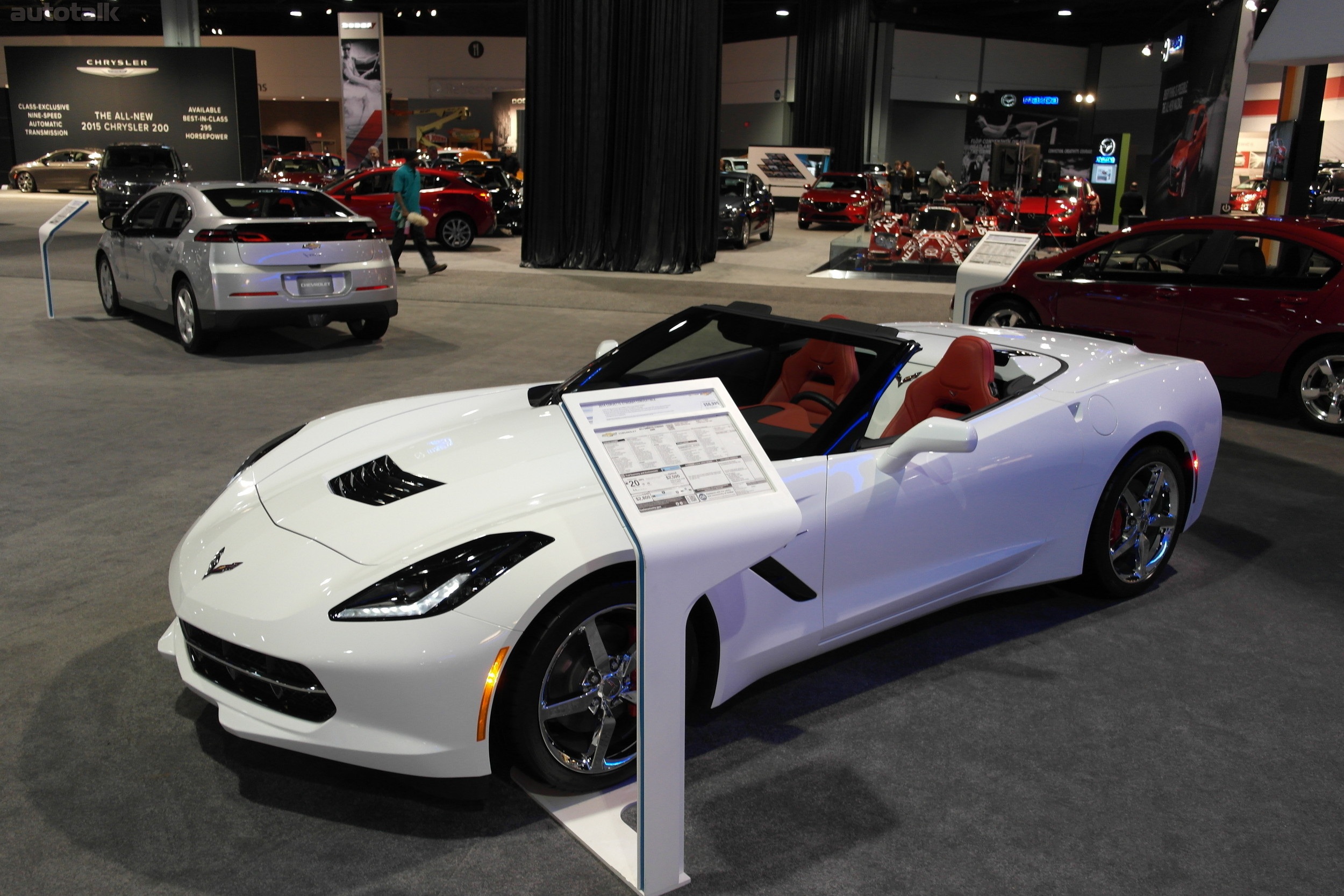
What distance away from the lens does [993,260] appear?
7941 millimetres

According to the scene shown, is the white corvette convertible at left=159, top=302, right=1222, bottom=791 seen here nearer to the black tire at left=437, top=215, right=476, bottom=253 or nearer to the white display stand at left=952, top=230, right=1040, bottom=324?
the white display stand at left=952, top=230, right=1040, bottom=324

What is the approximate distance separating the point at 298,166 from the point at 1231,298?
27.9 meters

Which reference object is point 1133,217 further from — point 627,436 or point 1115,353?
point 627,436

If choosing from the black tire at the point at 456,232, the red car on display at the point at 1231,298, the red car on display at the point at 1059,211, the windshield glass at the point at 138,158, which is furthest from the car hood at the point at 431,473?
the windshield glass at the point at 138,158

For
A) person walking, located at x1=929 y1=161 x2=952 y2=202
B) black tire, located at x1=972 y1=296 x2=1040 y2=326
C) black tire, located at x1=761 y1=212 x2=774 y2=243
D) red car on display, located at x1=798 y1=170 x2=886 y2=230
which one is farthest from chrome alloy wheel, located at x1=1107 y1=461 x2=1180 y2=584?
red car on display, located at x1=798 y1=170 x2=886 y2=230

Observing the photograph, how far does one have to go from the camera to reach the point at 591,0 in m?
15.5

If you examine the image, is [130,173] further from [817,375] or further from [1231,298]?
[817,375]

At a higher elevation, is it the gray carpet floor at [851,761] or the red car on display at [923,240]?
the red car on display at [923,240]

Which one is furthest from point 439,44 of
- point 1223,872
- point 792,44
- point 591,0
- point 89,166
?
point 1223,872

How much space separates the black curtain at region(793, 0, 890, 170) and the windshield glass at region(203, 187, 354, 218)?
28.7 m

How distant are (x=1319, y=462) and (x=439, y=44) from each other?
147 feet

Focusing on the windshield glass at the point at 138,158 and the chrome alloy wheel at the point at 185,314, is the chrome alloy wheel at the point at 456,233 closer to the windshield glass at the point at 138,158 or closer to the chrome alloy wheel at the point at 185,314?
the windshield glass at the point at 138,158

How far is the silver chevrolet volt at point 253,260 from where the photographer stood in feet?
27.0

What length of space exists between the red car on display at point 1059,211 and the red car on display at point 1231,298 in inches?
410
